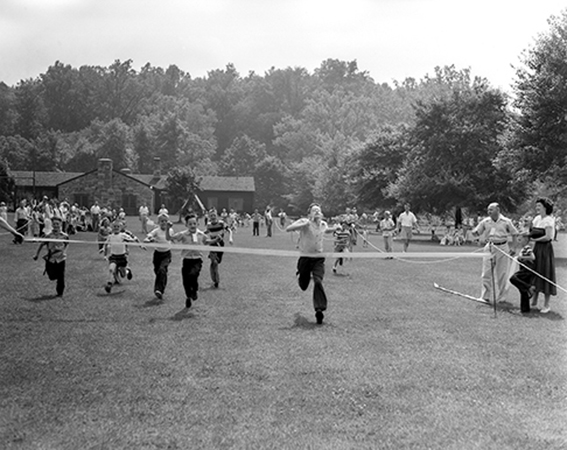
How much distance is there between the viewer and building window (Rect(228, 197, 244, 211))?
9362 cm

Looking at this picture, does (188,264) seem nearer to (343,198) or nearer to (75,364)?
(75,364)

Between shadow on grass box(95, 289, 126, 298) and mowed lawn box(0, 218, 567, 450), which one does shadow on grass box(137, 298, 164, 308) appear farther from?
shadow on grass box(95, 289, 126, 298)

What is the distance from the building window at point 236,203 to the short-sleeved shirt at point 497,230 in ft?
262

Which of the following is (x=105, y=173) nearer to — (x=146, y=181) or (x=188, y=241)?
(x=146, y=181)

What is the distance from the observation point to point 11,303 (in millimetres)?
13492

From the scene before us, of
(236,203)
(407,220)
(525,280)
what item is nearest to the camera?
(525,280)

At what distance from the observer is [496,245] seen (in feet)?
46.5

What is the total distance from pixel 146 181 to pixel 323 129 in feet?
112

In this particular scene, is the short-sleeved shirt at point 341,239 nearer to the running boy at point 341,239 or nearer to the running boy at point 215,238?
the running boy at point 341,239

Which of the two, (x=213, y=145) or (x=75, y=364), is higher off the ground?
(x=213, y=145)

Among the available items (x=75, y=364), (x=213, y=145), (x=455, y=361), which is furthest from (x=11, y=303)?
(x=213, y=145)

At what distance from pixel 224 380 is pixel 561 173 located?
26289 mm

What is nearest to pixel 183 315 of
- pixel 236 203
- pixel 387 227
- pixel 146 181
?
pixel 387 227

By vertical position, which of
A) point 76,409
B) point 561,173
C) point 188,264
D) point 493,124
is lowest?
point 76,409
